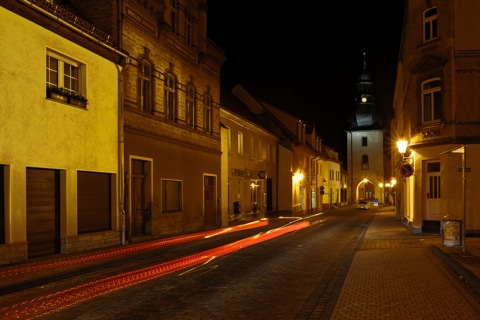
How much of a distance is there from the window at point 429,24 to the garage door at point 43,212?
15.8 meters

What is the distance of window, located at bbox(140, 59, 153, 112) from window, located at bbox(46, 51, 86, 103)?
4088 mm

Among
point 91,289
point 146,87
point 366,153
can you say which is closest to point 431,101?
point 146,87

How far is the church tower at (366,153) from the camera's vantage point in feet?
264

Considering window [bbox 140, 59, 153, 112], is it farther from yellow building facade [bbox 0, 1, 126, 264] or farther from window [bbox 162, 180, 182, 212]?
window [bbox 162, 180, 182, 212]

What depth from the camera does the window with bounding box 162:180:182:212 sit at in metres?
22.7

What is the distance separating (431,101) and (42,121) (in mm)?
15228

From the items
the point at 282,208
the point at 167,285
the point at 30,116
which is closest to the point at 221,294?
the point at 167,285

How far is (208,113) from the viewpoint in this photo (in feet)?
92.7

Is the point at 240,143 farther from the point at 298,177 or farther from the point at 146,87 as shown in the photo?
the point at 298,177

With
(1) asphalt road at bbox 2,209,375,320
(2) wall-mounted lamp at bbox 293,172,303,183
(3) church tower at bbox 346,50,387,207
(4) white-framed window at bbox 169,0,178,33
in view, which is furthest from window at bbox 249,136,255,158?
(3) church tower at bbox 346,50,387,207

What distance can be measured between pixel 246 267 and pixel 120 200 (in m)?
6.71

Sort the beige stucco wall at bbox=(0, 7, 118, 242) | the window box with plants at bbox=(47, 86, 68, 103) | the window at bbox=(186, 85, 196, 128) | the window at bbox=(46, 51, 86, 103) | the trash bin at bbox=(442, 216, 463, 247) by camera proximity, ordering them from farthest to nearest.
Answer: the window at bbox=(186, 85, 196, 128) → the window at bbox=(46, 51, 86, 103) → the trash bin at bbox=(442, 216, 463, 247) → the window box with plants at bbox=(47, 86, 68, 103) → the beige stucco wall at bbox=(0, 7, 118, 242)

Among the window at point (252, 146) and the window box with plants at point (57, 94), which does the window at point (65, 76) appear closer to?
the window box with plants at point (57, 94)

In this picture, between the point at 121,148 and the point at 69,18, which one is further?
the point at 121,148
